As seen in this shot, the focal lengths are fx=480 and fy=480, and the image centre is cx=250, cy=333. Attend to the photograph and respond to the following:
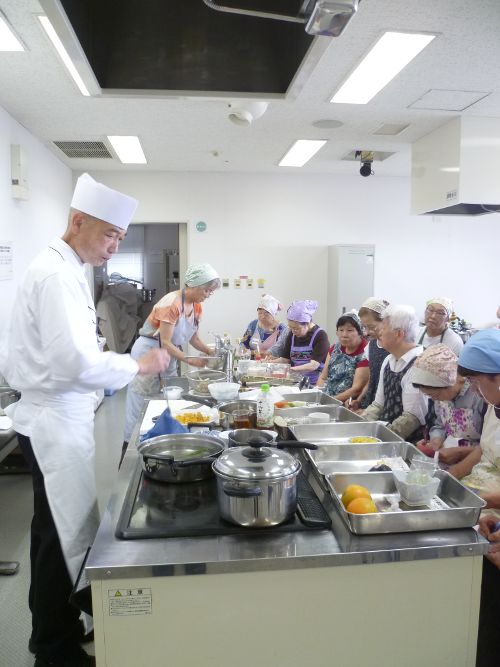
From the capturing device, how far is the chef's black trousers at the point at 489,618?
63.9 inches

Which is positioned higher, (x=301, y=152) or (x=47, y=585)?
(x=301, y=152)

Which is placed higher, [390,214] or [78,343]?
[390,214]

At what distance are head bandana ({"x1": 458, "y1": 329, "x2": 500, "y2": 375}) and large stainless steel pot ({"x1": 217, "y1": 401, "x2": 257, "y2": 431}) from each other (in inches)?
35.4

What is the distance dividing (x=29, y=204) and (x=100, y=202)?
3.39m

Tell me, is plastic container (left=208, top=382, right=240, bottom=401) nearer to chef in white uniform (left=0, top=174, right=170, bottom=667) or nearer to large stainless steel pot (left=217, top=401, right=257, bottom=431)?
large stainless steel pot (left=217, top=401, right=257, bottom=431)

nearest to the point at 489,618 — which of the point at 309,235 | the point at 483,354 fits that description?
the point at 483,354

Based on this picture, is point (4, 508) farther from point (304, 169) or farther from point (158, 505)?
point (304, 169)

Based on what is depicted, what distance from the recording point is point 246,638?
3.91ft

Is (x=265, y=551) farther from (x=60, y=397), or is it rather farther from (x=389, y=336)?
(x=389, y=336)

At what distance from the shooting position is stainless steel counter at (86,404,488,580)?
1.13 meters


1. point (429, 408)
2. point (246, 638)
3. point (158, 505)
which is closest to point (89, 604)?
point (158, 505)

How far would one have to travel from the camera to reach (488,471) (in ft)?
6.22

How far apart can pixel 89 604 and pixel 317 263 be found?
592 cm

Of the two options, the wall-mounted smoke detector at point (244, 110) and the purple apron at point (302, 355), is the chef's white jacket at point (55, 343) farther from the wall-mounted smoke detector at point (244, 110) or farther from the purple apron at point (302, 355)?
the purple apron at point (302, 355)
